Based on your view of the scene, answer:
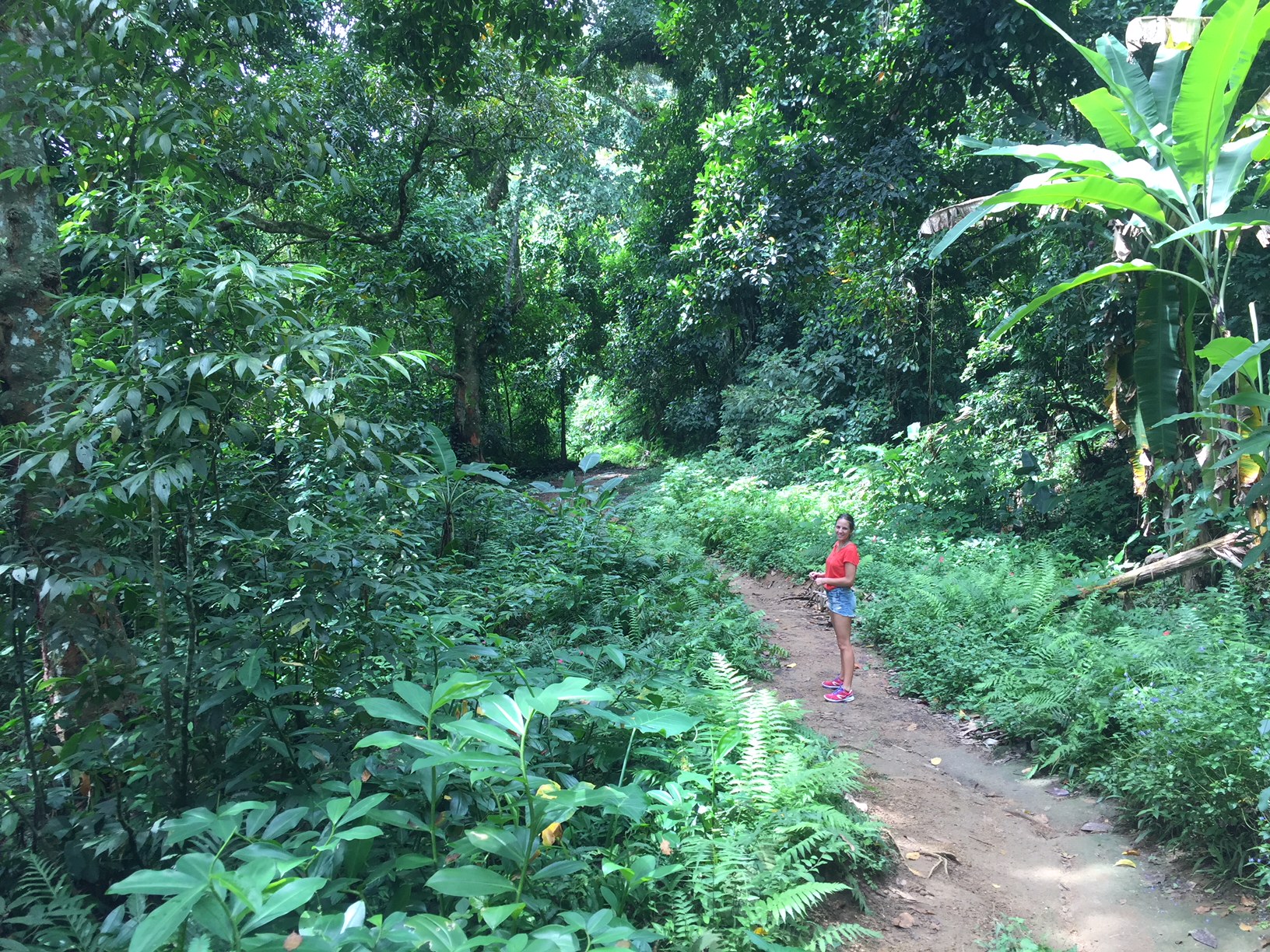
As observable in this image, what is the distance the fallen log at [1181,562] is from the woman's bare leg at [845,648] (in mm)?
1843

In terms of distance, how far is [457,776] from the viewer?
8.34 feet

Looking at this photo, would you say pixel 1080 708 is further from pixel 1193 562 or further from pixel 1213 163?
pixel 1213 163

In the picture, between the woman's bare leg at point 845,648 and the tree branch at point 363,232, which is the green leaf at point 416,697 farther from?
the tree branch at point 363,232

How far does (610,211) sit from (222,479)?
19.9m

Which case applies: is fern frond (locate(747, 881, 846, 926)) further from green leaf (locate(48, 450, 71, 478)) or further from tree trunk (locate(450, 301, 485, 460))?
tree trunk (locate(450, 301, 485, 460))

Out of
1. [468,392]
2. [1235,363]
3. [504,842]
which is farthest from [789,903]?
[468,392]

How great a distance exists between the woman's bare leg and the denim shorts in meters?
0.04

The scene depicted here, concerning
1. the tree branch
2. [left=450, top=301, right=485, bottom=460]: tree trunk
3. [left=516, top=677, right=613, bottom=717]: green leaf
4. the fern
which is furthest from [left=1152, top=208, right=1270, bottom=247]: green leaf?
[left=450, top=301, right=485, bottom=460]: tree trunk

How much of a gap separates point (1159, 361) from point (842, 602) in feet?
11.1

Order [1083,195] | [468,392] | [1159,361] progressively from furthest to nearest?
[468,392] < [1159,361] < [1083,195]

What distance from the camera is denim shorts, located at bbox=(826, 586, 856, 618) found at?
5516mm

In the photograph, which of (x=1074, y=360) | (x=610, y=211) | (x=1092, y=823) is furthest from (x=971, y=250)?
(x=610, y=211)

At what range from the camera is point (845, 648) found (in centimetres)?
544

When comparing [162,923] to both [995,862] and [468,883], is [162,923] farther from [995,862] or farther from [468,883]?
[995,862]
